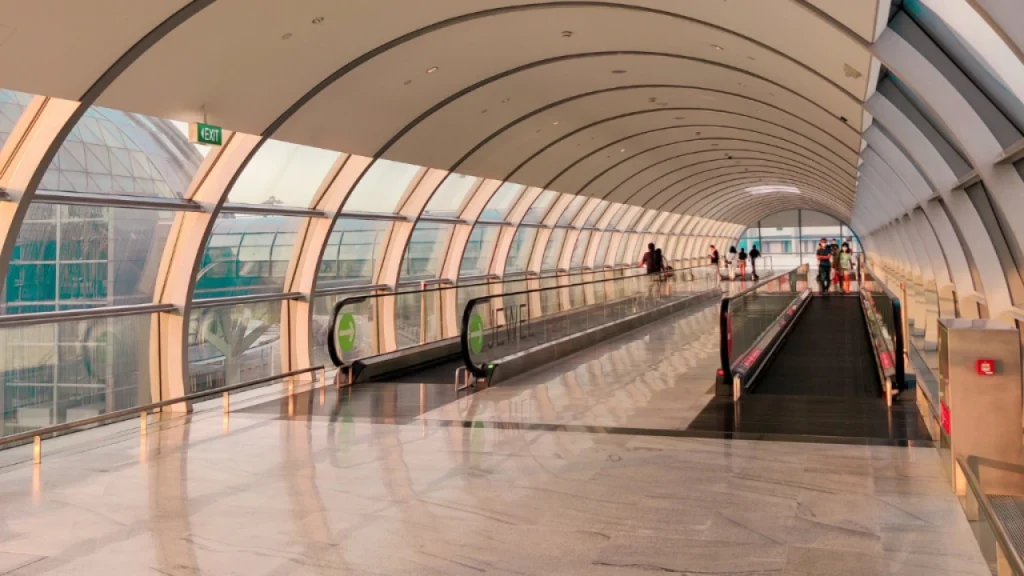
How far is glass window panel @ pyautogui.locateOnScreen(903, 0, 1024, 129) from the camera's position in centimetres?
711

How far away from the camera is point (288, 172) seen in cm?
1903

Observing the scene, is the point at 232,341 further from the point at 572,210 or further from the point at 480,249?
the point at 572,210

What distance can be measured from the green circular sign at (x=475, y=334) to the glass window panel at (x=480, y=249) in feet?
50.6

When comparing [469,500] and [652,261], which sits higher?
[652,261]

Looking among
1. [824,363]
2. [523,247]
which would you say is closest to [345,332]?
[824,363]

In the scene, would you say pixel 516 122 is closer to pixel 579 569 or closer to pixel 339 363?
pixel 339 363

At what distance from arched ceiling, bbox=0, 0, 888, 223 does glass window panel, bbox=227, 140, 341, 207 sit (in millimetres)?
2280

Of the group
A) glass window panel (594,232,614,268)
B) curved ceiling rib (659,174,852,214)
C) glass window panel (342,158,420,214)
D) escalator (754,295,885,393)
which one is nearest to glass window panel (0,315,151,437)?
glass window panel (342,158,420,214)

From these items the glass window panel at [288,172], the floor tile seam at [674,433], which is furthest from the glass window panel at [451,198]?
the floor tile seam at [674,433]

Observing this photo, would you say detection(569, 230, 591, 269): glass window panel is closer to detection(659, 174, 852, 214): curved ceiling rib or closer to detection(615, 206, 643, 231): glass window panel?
detection(615, 206, 643, 231): glass window panel

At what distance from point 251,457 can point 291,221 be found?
1084 centimetres

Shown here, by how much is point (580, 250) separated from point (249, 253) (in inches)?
958

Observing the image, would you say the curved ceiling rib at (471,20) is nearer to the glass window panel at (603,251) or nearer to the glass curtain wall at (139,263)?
the glass curtain wall at (139,263)

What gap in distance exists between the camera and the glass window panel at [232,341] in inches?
633
